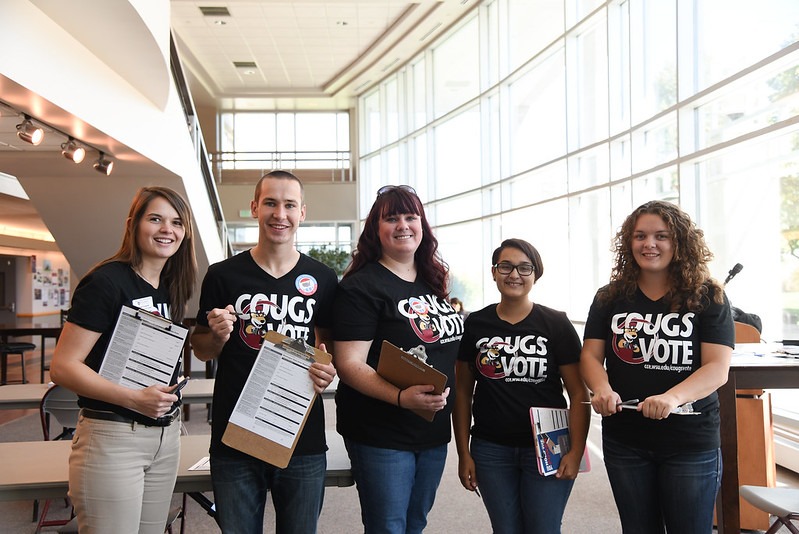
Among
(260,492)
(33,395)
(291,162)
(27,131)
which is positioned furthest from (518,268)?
(291,162)

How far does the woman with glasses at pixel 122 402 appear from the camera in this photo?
1723mm

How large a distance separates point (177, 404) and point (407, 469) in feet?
2.53

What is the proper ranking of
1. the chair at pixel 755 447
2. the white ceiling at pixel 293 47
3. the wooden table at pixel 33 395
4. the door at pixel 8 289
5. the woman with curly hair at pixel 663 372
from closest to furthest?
the woman with curly hair at pixel 663 372 < the chair at pixel 755 447 < the wooden table at pixel 33 395 < the white ceiling at pixel 293 47 < the door at pixel 8 289

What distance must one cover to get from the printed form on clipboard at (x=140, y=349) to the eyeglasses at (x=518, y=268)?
3.50 ft

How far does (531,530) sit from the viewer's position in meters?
Result: 1.98

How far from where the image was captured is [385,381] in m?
1.84

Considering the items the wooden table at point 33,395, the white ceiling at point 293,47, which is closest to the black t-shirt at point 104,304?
the wooden table at point 33,395

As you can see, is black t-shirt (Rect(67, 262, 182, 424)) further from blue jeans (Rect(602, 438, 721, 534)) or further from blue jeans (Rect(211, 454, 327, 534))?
blue jeans (Rect(602, 438, 721, 534))

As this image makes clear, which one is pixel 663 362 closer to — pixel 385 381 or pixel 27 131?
pixel 385 381

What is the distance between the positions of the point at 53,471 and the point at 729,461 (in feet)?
9.14

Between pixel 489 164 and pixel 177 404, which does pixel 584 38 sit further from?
pixel 177 404

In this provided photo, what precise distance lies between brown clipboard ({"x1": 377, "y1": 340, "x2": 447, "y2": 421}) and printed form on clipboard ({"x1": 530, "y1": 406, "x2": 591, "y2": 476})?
1.25 ft

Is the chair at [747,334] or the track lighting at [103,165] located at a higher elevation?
the track lighting at [103,165]

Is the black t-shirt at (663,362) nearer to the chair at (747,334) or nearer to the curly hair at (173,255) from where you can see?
the curly hair at (173,255)
